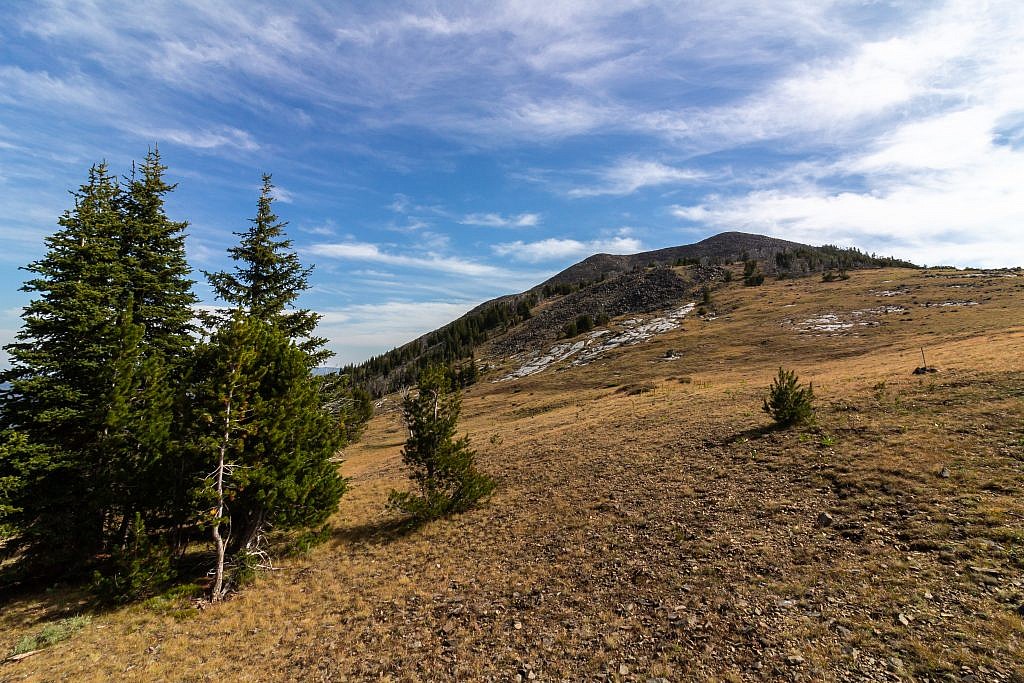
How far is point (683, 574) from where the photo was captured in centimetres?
1259

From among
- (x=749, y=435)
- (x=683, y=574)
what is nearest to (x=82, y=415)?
(x=683, y=574)

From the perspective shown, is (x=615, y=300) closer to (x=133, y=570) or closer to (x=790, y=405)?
(x=790, y=405)

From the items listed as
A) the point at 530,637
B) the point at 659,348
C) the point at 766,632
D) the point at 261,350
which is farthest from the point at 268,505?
the point at 659,348

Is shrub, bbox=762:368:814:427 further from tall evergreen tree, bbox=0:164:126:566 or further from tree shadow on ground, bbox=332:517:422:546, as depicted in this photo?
tall evergreen tree, bbox=0:164:126:566

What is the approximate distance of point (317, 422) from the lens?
19969 millimetres

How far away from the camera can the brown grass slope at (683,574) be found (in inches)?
366

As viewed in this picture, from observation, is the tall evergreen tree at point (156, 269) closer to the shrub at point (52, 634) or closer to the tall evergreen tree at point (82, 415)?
the tall evergreen tree at point (82, 415)

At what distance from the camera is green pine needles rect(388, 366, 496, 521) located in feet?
69.9

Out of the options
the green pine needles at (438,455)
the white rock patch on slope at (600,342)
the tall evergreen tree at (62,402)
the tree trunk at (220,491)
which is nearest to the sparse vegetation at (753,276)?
the white rock patch on slope at (600,342)

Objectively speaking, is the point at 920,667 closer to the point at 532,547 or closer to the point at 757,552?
the point at 757,552

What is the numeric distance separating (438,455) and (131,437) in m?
13.2

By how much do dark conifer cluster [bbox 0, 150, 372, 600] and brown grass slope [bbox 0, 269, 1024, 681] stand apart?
245cm

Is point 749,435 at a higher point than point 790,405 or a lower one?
lower

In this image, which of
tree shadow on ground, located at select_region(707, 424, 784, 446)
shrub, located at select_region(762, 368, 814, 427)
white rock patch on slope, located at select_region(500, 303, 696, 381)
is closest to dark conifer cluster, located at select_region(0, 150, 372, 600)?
tree shadow on ground, located at select_region(707, 424, 784, 446)
